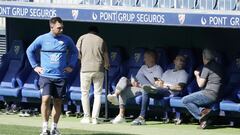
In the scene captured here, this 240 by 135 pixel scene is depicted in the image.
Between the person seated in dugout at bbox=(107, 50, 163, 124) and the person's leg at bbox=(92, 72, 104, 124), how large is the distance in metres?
0.40

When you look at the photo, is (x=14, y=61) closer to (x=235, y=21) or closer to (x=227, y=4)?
(x=227, y=4)

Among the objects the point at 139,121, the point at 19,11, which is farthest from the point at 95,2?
the point at 139,121

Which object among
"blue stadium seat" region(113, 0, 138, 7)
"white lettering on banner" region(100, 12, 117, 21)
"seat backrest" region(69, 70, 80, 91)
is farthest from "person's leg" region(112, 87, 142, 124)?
"blue stadium seat" region(113, 0, 138, 7)

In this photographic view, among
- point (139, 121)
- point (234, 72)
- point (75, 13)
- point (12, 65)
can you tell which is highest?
point (75, 13)

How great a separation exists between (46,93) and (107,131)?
1801mm

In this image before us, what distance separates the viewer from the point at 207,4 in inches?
623

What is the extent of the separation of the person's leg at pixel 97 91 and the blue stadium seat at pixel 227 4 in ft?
8.28

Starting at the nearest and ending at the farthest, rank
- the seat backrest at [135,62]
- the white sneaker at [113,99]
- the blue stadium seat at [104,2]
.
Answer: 1. the white sneaker at [113,99]
2. the seat backrest at [135,62]
3. the blue stadium seat at [104,2]

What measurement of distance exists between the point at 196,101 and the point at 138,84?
1.55 metres

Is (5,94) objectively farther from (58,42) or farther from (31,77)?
(58,42)

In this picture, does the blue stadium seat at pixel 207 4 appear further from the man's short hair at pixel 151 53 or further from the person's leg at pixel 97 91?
the person's leg at pixel 97 91

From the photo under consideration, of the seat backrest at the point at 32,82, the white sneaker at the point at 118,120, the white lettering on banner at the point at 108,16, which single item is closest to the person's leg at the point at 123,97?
the white sneaker at the point at 118,120

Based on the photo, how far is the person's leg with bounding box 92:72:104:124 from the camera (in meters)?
15.7

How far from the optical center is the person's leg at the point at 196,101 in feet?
49.2
